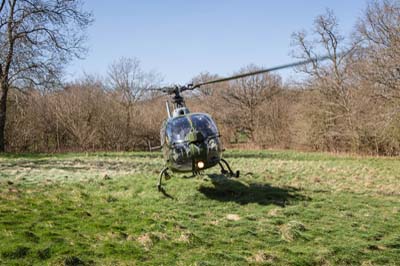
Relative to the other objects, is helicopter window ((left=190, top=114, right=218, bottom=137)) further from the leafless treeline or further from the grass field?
the leafless treeline

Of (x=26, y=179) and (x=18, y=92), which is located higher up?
(x=18, y=92)

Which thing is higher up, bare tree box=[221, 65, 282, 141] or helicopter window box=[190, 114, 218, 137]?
bare tree box=[221, 65, 282, 141]

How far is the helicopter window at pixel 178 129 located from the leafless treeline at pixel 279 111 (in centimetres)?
1541

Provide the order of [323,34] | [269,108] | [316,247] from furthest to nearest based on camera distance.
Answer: [269,108] → [323,34] → [316,247]

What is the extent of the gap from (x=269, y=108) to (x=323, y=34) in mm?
8184

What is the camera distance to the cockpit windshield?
25.8 feet

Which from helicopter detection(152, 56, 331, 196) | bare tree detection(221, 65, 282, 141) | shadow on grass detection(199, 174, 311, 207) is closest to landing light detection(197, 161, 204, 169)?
helicopter detection(152, 56, 331, 196)

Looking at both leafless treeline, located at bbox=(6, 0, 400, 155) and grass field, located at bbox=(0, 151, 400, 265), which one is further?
leafless treeline, located at bbox=(6, 0, 400, 155)

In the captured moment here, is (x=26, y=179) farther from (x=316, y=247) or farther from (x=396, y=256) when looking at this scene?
(x=396, y=256)

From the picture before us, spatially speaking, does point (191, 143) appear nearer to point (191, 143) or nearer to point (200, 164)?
point (191, 143)

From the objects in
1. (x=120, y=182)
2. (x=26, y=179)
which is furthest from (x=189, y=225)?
(x=26, y=179)

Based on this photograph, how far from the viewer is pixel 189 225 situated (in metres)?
6.54

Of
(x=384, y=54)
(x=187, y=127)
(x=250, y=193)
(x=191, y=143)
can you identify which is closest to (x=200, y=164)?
(x=191, y=143)

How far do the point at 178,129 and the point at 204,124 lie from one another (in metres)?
0.62
